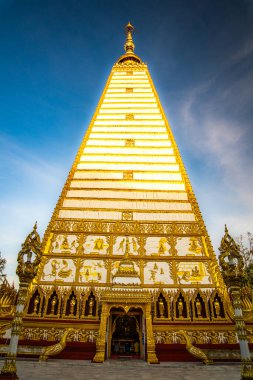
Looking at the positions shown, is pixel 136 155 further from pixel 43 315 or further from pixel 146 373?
pixel 146 373

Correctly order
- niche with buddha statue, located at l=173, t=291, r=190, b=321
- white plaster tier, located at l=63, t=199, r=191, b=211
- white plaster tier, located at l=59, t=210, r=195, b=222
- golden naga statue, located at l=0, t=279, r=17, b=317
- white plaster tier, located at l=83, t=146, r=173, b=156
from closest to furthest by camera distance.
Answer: golden naga statue, located at l=0, t=279, r=17, b=317, niche with buddha statue, located at l=173, t=291, r=190, b=321, white plaster tier, located at l=59, t=210, r=195, b=222, white plaster tier, located at l=63, t=199, r=191, b=211, white plaster tier, located at l=83, t=146, r=173, b=156

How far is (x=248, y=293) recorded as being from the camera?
965 centimetres

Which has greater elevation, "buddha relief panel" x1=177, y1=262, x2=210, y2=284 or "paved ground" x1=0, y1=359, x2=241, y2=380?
"buddha relief panel" x1=177, y1=262, x2=210, y2=284

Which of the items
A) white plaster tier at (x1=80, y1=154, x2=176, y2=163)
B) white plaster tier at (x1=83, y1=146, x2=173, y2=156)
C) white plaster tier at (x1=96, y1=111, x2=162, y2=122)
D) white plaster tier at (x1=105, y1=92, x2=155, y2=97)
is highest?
white plaster tier at (x1=105, y1=92, x2=155, y2=97)

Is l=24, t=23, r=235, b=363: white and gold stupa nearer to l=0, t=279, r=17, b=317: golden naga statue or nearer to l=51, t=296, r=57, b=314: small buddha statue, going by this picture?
l=51, t=296, r=57, b=314: small buddha statue

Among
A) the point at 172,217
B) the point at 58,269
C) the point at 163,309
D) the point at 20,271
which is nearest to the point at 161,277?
the point at 163,309

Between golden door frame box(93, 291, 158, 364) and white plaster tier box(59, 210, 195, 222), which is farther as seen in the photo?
white plaster tier box(59, 210, 195, 222)

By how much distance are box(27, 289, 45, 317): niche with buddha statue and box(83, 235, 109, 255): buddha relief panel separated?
8.07 ft

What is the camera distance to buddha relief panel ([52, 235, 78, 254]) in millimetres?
11984

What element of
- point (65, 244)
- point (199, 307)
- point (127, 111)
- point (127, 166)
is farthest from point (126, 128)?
point (199, 307)

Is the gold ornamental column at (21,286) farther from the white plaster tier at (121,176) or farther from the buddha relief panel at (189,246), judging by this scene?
the white plaster tier at (121,176)

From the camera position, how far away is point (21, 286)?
6.14 metres

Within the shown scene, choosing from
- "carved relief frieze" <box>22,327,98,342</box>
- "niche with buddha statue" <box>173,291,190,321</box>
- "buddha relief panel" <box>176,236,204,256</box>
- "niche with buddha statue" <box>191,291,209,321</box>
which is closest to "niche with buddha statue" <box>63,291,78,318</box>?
"carved relief frieze" <box>22,327,98,342</box>

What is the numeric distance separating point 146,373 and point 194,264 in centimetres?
577
